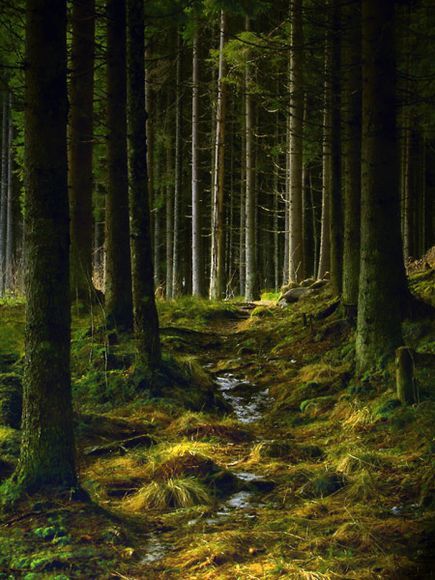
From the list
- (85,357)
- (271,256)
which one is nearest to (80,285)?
(85,357)

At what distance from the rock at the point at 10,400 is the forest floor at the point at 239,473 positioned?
50 centimetres

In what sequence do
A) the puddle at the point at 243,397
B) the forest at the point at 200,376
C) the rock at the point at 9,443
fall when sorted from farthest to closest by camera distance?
the puddle at the point at 243,397, the rock at the point at 9,443, the forest at the point at 200,376

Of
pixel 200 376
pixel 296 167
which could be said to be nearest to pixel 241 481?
pixel 200 376

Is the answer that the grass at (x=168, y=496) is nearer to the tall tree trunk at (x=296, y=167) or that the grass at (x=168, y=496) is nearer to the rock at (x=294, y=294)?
the rock at (x=294, y=294)

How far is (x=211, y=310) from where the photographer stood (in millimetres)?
16203

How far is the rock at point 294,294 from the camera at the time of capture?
16.5m

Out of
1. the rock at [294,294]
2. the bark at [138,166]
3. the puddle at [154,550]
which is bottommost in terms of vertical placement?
the puddle at [154,550]

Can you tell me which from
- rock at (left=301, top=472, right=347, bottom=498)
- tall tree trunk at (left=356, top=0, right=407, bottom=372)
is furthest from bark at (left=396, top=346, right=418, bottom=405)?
rock at (left=301, top=472, right=347, bottom=498)

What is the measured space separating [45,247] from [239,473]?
9.69 feet

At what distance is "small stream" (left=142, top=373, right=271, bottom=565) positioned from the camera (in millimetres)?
4762

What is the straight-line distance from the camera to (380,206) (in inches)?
343

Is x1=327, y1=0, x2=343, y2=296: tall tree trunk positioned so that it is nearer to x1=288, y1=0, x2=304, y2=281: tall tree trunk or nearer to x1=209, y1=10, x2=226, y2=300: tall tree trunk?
x1=288, y1=0, x2=304, y2=281: tall tree trunk

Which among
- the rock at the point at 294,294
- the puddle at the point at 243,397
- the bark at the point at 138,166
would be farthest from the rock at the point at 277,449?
the rock at the point at 294,294

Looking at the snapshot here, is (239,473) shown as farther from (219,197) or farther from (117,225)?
(219,197)
